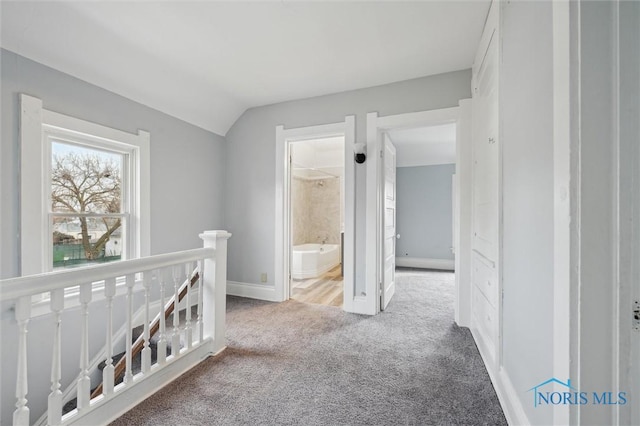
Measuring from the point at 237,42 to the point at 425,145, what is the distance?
3.93 meters

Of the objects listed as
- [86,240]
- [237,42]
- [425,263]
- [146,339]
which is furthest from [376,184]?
[425,263]

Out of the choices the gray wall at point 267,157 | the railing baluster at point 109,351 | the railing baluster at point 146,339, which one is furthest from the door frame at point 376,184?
the railing baluster at point 109,351

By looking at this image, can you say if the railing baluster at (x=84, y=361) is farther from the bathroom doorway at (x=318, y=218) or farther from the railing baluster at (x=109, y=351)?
the bathroom doorway at (x=318, y=218)

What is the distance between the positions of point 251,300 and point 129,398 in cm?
193

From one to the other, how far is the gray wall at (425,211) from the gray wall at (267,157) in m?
3.27

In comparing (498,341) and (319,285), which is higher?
(498,341)

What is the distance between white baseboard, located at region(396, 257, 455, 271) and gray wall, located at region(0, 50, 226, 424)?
399 cm

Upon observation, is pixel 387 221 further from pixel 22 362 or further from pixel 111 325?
pixel 22 362

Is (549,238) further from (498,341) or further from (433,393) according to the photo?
(433,393)

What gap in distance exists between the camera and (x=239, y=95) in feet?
10.6

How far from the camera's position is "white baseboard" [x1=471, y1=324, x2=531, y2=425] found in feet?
4.18

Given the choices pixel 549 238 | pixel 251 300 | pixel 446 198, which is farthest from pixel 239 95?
pixel 446 198

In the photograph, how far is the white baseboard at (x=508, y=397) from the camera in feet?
4.18

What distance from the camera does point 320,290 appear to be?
13.0 ft
